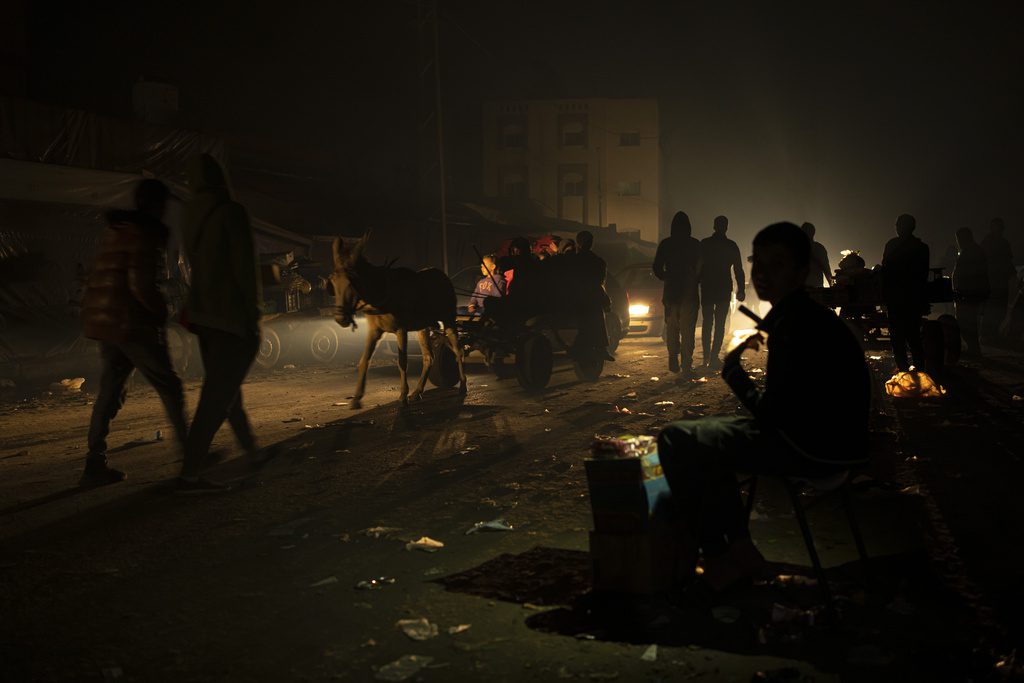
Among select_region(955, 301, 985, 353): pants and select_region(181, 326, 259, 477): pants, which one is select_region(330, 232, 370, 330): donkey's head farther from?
select_region(955, 301, 985, 353): pants

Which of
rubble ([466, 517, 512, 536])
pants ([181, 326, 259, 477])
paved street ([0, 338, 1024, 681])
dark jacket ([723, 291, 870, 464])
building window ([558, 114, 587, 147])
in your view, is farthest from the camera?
building window ([558, 114, 587, 147])

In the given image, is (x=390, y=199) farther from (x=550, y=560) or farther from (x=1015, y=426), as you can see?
(x=550, y=560)

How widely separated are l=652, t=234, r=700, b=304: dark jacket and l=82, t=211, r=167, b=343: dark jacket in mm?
9179

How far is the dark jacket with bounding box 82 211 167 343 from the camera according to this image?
22.6ft

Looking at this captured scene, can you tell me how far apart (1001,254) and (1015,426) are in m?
10.4

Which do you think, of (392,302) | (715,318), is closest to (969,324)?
(715,318)

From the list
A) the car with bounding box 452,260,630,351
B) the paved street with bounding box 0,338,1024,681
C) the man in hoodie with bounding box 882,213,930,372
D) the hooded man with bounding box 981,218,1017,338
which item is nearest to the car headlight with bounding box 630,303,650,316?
the car with bounding box 452,260,630,351

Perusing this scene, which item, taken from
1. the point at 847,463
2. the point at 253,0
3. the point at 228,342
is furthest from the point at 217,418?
the point at 253,0

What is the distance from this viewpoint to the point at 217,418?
6.81 metres

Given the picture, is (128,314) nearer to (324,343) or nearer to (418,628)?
(418,628)

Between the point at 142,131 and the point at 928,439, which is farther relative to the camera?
the point at 142,131

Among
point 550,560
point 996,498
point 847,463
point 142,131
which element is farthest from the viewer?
point 142,131

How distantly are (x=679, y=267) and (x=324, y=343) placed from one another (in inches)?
312

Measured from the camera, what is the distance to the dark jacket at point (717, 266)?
14961 millimetres
